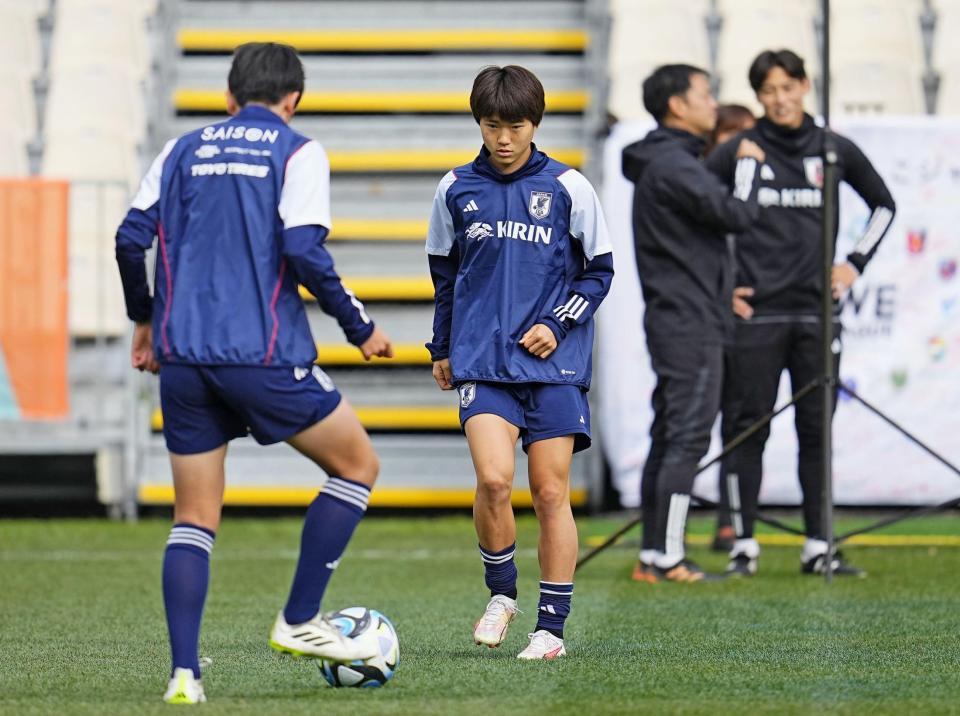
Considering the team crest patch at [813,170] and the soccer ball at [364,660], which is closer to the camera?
the soccer ball at [364,660]

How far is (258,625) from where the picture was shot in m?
5.61

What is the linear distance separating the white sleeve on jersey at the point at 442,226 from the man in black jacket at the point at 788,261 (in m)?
2.47

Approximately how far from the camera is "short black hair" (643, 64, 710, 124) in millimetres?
7027

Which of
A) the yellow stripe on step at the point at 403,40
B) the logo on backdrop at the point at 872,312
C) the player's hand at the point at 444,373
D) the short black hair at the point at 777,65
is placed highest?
the yellow stripe on step at the point at 403,40

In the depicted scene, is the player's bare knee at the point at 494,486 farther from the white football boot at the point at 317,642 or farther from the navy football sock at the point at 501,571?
the white football boot at the point at 317,642

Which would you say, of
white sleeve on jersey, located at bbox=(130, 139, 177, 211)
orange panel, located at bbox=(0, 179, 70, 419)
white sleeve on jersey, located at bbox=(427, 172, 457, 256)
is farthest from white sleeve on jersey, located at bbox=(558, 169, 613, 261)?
orange panel, located at bbox=(0, 179, 70, 419)

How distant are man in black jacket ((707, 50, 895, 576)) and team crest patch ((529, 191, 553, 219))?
97.6 inches

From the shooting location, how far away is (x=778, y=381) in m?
7.28

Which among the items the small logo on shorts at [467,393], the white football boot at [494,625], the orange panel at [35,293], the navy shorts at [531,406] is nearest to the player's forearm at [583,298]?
the navy shorts at [531,406]

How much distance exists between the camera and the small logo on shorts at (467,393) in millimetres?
A: 4809

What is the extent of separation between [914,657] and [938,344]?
512 cm

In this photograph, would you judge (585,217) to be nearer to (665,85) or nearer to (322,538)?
(322,538)

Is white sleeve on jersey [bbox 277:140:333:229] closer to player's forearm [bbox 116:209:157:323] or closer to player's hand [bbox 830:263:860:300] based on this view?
player's forearm [bbox 116:209:157:323]

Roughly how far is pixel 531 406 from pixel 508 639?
794mm
